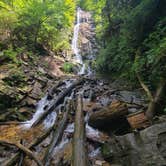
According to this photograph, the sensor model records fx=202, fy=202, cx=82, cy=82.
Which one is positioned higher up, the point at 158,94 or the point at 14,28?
the point at 14,28

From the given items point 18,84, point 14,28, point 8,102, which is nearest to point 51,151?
point 8,102

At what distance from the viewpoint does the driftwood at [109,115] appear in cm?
575

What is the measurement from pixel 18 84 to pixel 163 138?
7431 mm

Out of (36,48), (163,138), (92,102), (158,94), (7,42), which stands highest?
(36,48)

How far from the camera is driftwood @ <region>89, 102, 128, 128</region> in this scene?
5.75 meters

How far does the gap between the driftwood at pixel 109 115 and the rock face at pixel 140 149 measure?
1.23 meters

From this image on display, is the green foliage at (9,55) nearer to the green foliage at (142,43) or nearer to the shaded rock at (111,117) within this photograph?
the green foliage at (142,43)

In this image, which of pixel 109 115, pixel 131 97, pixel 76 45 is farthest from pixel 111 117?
pixel 76 45

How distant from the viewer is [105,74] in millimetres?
13594

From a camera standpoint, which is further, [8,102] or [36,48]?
[36,48]

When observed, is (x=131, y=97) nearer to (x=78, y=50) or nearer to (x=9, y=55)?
(x=9, y=55)

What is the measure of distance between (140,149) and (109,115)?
1.91 metres

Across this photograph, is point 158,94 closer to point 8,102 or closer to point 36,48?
point 8,102

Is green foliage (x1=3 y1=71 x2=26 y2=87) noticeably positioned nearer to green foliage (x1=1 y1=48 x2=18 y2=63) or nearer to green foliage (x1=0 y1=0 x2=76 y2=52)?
green foliage (x1=1 y1=48 x2=18 y2=63)
